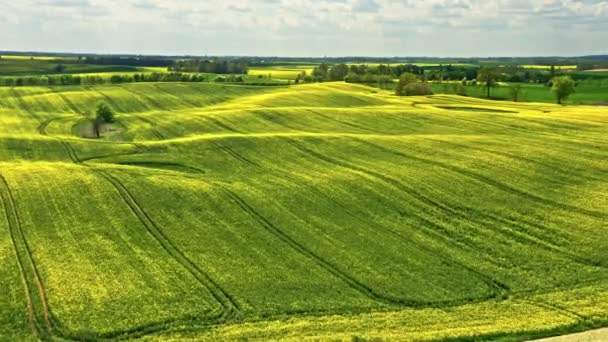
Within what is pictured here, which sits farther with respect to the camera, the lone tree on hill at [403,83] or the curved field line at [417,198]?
the lone tree on hill at [403,83]

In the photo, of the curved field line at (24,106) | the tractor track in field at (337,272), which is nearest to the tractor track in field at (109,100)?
the curved field line at (24,106)

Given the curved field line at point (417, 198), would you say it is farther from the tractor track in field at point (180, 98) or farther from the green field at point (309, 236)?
the tractor track in field at point (180, 98)

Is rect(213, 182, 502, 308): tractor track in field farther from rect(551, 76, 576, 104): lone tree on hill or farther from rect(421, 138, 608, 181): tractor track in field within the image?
rect(551, 76, 576, 104): lone tree on hill

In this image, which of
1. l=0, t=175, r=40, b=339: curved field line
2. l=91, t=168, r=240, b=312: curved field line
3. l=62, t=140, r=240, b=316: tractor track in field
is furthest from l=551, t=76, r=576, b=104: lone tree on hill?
l=0, t=175, r=40, b=339: curved field line

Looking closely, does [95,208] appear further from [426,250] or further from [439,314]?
[439,314]

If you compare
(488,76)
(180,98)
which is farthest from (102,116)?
(488,76)
